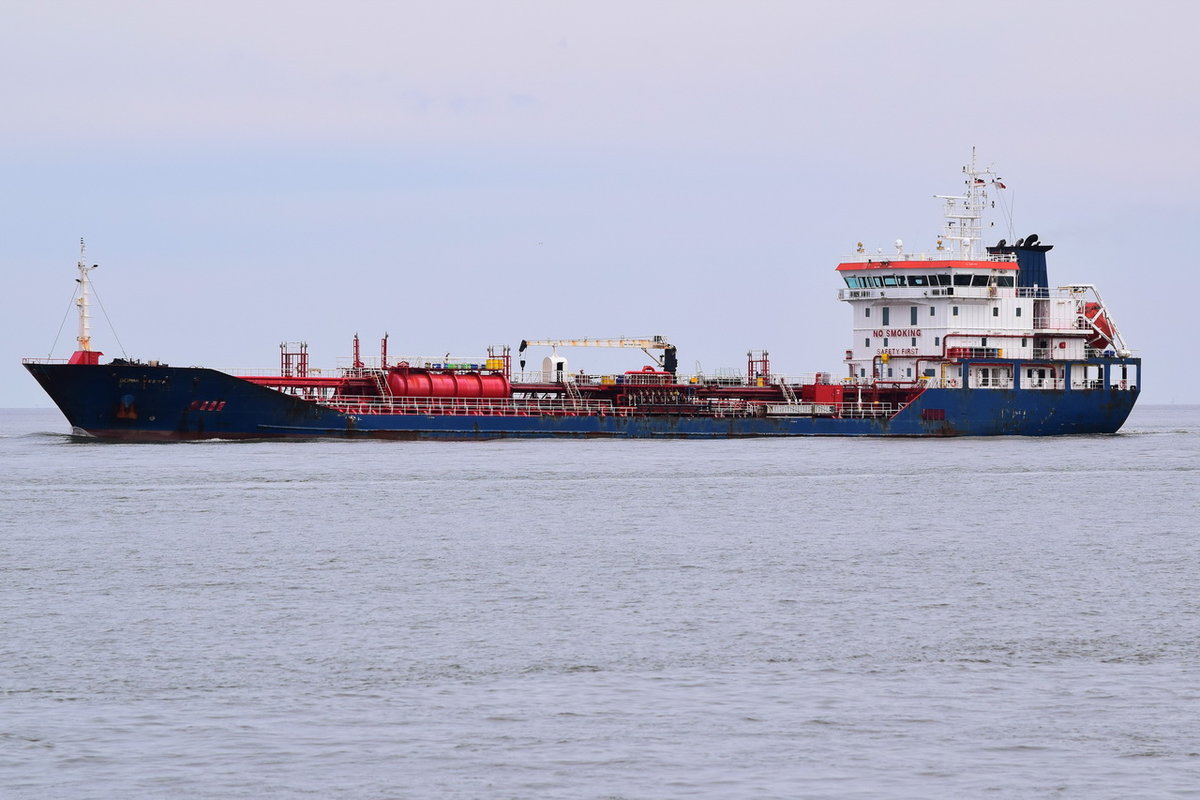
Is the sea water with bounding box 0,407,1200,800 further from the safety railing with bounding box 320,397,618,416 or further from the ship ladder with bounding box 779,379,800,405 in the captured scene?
the ship ladder with bounding box 779,379,800,405

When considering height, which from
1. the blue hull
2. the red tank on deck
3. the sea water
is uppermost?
the red tank on deck

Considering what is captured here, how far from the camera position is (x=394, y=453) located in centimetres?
6881

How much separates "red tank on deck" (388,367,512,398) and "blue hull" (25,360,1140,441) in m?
1.62

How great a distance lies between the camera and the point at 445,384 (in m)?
72.1

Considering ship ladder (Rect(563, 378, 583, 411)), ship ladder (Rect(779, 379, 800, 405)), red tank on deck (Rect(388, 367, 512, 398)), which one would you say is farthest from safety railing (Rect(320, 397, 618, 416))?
ship ladder (Rect(779, 379, 800, 405))

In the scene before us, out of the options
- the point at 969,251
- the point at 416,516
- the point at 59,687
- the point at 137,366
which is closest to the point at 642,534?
the point at 416,516

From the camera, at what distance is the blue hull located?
63.6m

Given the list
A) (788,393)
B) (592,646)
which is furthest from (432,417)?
(592,646)

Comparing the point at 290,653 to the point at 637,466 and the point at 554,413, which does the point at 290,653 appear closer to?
the point at 637,466

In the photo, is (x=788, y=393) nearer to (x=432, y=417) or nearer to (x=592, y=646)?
(x=432, y=417)

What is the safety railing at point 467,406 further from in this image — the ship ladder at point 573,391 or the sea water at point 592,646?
the sea water at point 592,646

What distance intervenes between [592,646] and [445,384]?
1920 inches

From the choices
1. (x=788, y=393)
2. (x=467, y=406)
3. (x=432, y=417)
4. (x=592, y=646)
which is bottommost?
(x=592, y=646)

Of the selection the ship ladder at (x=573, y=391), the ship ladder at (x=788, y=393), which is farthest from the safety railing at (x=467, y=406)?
the ship ladder at (x=788, y=393)
